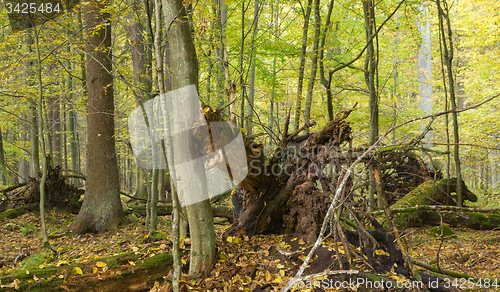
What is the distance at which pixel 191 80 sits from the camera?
3354 millimetres

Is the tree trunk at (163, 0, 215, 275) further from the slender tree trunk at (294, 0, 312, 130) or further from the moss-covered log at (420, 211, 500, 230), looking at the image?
the moss-covered log at (420, 211, 500, 230)

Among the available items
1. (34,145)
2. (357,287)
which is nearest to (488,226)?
(357,287)

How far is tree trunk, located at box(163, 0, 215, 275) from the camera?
3.31m

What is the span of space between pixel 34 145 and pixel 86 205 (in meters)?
3.59

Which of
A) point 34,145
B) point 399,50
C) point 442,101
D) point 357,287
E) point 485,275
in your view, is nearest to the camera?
point 357,287

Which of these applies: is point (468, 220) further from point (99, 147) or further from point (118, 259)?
point (99, 147)

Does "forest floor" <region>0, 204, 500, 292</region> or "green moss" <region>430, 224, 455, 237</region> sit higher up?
"forest floor" <region>0, 204, 500, 292</region>

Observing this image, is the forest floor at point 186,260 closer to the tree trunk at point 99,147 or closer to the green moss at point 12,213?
the tree trunk at point 99,147

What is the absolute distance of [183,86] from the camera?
131 inches

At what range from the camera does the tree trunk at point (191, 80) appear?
130 inches

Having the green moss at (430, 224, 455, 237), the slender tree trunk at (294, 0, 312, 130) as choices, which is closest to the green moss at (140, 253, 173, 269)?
the slender tree trunk at (294, 0, 312, 130)

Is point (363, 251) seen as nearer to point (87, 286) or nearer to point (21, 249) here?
point (87, 286)

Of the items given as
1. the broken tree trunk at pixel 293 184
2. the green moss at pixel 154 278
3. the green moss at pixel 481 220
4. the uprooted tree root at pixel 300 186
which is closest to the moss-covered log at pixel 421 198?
the green moss at pixel 481 220

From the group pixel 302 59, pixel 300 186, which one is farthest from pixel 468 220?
pixel 302 59
